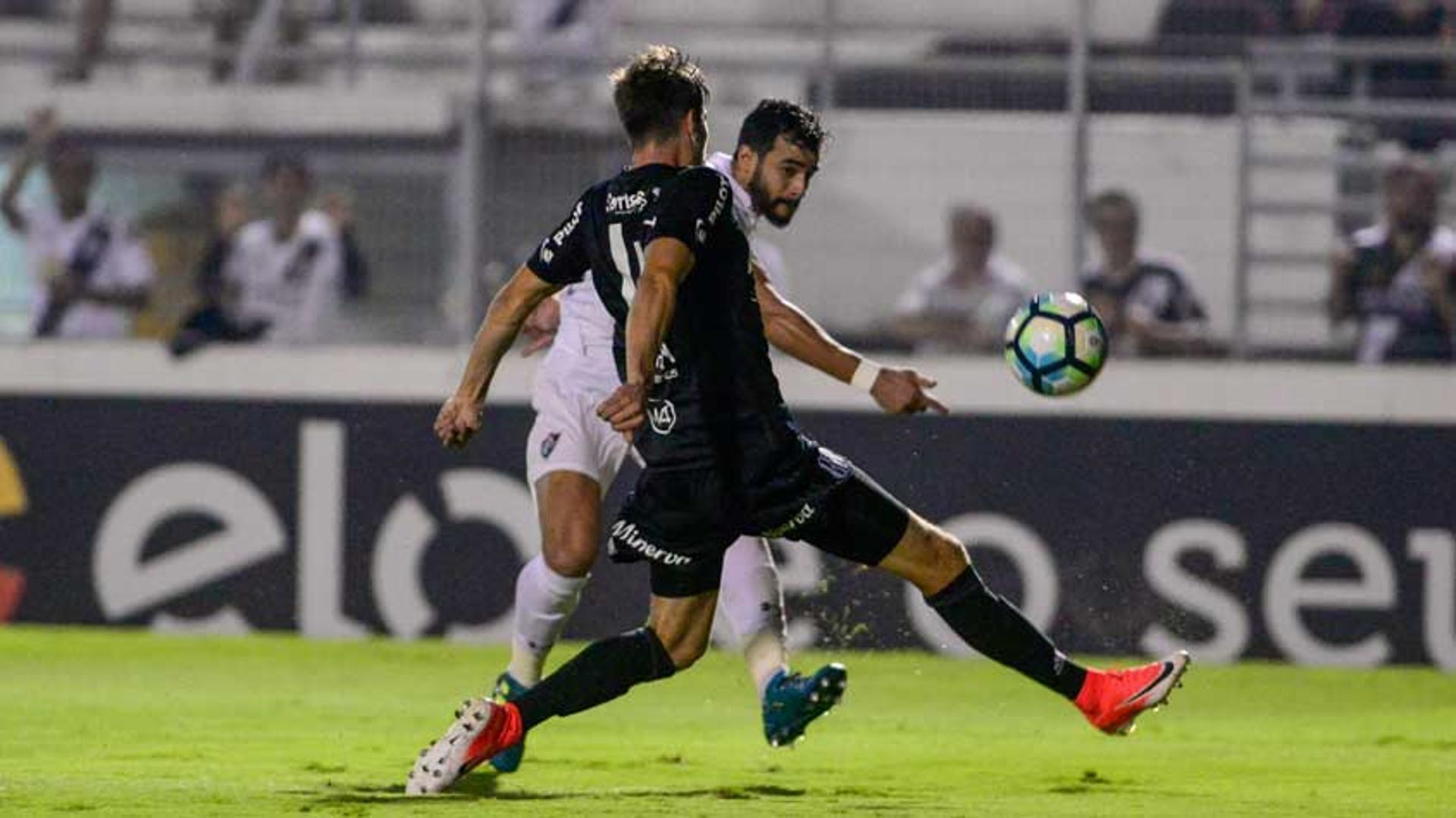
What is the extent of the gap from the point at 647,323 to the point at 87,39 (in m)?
8.87

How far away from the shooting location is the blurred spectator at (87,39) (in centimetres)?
1480

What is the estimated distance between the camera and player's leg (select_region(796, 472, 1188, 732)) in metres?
7.62

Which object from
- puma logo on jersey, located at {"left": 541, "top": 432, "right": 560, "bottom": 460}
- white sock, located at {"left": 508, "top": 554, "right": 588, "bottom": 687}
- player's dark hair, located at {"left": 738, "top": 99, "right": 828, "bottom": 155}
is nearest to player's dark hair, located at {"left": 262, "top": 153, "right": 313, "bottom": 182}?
puma logo on jersey, located at {"left": 541, "top": 432, "right": 560, "bottom": 460}

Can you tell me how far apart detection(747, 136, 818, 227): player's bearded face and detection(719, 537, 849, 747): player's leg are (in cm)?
108

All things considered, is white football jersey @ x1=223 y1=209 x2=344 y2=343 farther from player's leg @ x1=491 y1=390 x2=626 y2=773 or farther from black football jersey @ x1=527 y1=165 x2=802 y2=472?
black football jersey @ x1=527 y1=165 x2=802 y2=472

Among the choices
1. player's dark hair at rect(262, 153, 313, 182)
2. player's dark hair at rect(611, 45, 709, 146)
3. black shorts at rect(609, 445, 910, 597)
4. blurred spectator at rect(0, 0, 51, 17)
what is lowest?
black shorts at rect(609, 445, 910, 597)

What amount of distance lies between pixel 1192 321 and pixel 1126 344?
36 centimetres

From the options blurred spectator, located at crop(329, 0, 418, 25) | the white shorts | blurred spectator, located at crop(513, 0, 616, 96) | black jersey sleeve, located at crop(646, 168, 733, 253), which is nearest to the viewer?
black jersey sleeve, located at crop(646, 168, 733, 253)

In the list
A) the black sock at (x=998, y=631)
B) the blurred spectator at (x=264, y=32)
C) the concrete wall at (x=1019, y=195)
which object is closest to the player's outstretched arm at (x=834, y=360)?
the black sock at (x=998, y=631)

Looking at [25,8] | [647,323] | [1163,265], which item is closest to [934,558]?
[647,323]

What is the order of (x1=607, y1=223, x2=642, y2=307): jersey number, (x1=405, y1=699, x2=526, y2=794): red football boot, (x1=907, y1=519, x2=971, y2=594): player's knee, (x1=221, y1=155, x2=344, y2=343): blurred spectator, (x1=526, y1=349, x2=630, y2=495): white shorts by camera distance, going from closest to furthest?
(x1=405, y1=699, x2=526, y2=794): red football boot → (x1=607, y1=223, x2=642, y2=307): jersey number → (x1=907, y1=519, x2=971, y2=594): player's knee → (x1=526, y1=349, x2=630, y2=495): white shorts → (x1=221, y1=155, x2=344, y2=343): blurred spectator

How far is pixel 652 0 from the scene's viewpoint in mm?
14625

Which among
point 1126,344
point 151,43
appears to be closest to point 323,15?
point 151,43

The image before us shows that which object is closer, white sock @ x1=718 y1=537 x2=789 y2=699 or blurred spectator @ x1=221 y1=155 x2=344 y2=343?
white sock @ x1=718 y1=537 x2=789 y2=699
